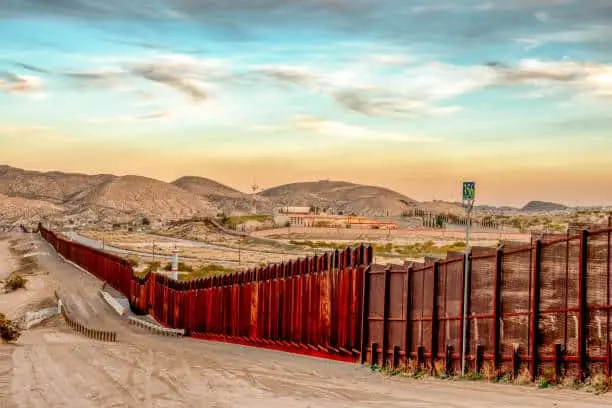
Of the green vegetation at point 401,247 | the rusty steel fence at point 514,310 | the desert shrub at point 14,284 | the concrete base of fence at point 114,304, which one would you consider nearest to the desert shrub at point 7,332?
the rusty steel fence at point 514,310

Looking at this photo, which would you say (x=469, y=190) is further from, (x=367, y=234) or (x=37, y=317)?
(x=367, y=234)

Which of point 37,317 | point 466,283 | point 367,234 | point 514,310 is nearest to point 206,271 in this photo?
point 37,317

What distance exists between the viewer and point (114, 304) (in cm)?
6856

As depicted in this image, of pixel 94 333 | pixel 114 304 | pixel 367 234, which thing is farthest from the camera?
pixel 367 234

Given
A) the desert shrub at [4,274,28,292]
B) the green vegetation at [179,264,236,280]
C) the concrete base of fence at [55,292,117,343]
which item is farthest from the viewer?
the green vegetation at [179,264,236,280]

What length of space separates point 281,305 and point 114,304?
112 ft

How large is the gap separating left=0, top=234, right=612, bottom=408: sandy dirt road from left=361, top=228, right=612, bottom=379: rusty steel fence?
0.91m

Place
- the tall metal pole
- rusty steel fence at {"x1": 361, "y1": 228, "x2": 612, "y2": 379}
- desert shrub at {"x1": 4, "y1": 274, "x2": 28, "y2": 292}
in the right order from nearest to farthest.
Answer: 1. rusty steel fence at {"x1": 361, "y1": 228, "x2": 612, "y2": 379}
2. the tall metal pole
3. desert shrub at {"x1": 4, "y1": 274, "x2": 28, "y2": 292}

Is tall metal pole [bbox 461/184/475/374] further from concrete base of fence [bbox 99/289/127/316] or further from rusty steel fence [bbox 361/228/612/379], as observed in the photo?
concrete base of fence [bbox 99/289/127/316]

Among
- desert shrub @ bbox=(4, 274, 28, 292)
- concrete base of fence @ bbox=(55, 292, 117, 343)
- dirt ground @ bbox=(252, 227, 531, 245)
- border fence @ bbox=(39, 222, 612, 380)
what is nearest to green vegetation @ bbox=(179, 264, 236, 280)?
desert shrub @ bbox=(4, 274, 28, 292)

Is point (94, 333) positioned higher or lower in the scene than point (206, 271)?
lower

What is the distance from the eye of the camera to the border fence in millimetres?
17547

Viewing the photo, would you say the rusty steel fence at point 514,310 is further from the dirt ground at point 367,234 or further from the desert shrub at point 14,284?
the dirt ground at point 367,234

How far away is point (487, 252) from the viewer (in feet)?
67.5
